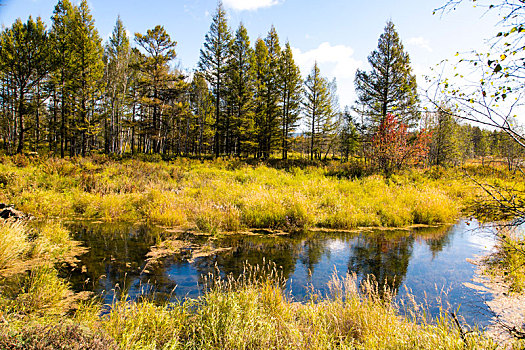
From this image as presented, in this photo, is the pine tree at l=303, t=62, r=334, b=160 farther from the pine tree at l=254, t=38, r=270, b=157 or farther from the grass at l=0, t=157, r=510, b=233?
the grass at l=0, t=157, r=510, b=233

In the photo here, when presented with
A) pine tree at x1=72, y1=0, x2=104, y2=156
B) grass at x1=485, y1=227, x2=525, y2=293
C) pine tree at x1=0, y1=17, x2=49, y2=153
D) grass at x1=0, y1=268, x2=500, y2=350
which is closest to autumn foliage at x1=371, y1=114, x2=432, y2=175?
grass at x1=485, y1=227, x2=525, y2=293

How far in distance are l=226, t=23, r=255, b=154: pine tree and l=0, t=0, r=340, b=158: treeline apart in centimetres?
12

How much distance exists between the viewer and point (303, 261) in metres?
7.25

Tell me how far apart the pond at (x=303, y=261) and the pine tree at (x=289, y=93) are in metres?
28.0

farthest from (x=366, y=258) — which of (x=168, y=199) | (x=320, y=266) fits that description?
(x=168, y=199)

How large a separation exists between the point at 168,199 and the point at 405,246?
919cm

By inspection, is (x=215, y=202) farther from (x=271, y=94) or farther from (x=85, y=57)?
(x=271, y=94)

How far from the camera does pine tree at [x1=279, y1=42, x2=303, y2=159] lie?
34.9m

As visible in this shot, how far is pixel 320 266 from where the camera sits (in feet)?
22.8

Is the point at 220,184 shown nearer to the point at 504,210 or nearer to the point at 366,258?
the point at 366,258

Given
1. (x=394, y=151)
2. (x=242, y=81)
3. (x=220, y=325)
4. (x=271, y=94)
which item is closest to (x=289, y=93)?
(x=271, y=94)

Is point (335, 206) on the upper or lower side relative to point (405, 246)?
upper

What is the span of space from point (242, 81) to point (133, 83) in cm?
1553

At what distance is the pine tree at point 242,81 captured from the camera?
33.3 metres
